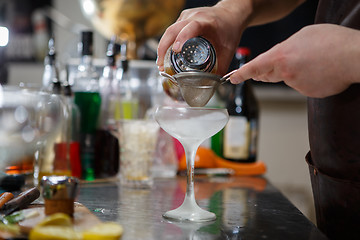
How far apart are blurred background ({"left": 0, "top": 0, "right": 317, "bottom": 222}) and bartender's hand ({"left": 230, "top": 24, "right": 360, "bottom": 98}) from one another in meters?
2.27

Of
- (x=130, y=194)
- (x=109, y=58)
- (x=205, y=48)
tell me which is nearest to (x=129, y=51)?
(x=109, y=58)

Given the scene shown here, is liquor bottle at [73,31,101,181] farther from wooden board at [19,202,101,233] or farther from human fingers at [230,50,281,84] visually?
human fingers at [230,50,281,84]

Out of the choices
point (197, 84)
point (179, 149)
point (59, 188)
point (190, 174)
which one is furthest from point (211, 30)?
point (179, 149)

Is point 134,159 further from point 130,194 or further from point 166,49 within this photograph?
point 166,49

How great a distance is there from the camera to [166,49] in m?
0.92

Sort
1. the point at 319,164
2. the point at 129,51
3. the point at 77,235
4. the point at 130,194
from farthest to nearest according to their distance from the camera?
1. the point at 129,51
2. the point at 130,194
3. the point at 319,164
4. the point at 77,235

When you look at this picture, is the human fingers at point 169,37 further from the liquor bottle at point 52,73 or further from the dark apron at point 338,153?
the liquor bottle at point 52,73

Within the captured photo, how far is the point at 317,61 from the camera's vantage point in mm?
706

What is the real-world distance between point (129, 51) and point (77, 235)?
134 centimetres

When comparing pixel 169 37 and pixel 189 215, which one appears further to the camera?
pixel 169 37

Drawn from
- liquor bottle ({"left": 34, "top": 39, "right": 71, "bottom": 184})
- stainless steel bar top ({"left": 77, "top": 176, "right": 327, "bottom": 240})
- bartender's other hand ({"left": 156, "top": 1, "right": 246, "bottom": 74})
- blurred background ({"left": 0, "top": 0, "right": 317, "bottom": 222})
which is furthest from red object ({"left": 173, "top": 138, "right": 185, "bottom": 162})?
blurred background ({"left": 0, "top": 0, "right": 317, "bottom": 222})

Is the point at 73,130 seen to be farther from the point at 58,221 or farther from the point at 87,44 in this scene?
the point at 58,221

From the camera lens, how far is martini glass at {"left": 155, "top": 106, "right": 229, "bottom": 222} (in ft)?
2.64

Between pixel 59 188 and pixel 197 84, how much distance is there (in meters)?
0.28
